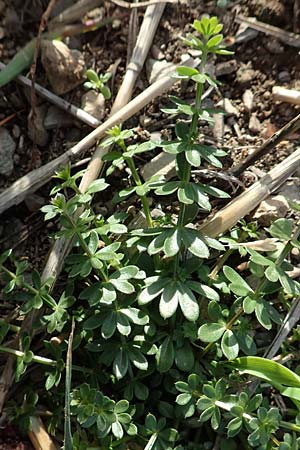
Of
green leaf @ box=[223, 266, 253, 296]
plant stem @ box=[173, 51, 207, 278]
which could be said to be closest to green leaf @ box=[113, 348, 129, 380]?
plant stem @ box=[173, 51, 207, 278]

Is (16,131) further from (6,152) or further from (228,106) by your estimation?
(228,106)

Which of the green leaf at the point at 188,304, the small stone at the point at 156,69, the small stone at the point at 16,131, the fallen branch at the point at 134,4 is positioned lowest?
the green leaf at the point at 188,304

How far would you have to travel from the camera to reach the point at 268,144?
242 centimetres

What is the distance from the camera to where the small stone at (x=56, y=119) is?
2.65 metres

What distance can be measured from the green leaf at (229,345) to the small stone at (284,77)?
3.70 feet

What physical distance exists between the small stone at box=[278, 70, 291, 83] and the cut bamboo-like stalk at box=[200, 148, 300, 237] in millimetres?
364

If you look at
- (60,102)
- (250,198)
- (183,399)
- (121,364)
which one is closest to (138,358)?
(121,364)

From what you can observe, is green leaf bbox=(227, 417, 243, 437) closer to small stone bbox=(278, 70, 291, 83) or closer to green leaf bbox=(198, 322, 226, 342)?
green leaf bbox=(198, 322, 226, 342)

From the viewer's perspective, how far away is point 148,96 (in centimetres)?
257

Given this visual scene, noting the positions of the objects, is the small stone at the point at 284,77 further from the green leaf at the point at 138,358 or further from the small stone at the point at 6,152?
the green leaf at the point at 138,358

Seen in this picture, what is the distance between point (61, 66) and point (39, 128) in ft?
0.84

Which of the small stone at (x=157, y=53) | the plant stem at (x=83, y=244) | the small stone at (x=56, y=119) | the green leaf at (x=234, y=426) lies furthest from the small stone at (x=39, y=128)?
the green leaf at (x=234, y=426)

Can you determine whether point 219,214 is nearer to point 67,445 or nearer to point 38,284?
point 38,284

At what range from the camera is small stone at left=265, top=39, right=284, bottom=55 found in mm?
2734
